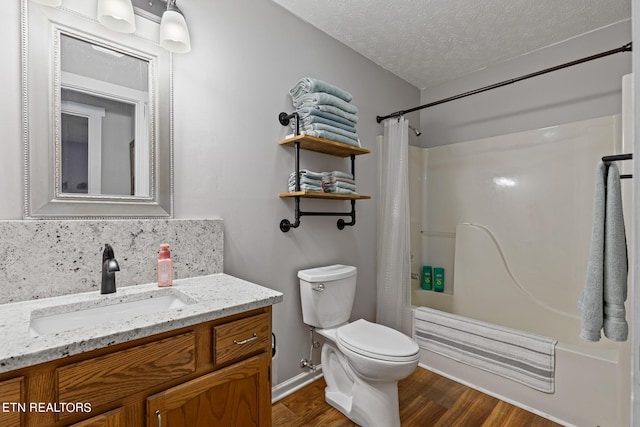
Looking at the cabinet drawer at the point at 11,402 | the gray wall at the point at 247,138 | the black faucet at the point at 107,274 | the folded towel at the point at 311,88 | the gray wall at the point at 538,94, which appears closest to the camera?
the cabinet drawer at the point at 11,402

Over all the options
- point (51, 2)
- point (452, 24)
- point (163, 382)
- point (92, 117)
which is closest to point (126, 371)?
point (163, 382)

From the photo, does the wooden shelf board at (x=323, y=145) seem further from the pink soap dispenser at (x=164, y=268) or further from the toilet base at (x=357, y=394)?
the toilet base at (x=357, y=394)

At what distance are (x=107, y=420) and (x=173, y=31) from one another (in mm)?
1385

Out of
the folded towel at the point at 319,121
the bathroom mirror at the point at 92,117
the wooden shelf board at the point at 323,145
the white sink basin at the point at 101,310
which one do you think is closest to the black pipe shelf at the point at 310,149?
the wooden shelf board at the point at 323,145

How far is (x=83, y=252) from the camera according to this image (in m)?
1.14

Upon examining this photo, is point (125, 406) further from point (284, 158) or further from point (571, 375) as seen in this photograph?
point (571, 375)

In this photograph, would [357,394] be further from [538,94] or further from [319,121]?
[538,94]

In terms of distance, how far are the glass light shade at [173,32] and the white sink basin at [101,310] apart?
104 centimetres

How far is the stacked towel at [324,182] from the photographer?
179cm

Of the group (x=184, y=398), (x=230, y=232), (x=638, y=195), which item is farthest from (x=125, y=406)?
(x=638, y=195)

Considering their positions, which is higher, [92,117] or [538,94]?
[538,94]

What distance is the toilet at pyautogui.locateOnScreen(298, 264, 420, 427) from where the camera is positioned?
1479 mm

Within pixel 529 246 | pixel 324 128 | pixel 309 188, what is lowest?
pixel 529 246

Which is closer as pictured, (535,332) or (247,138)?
(247,138)
